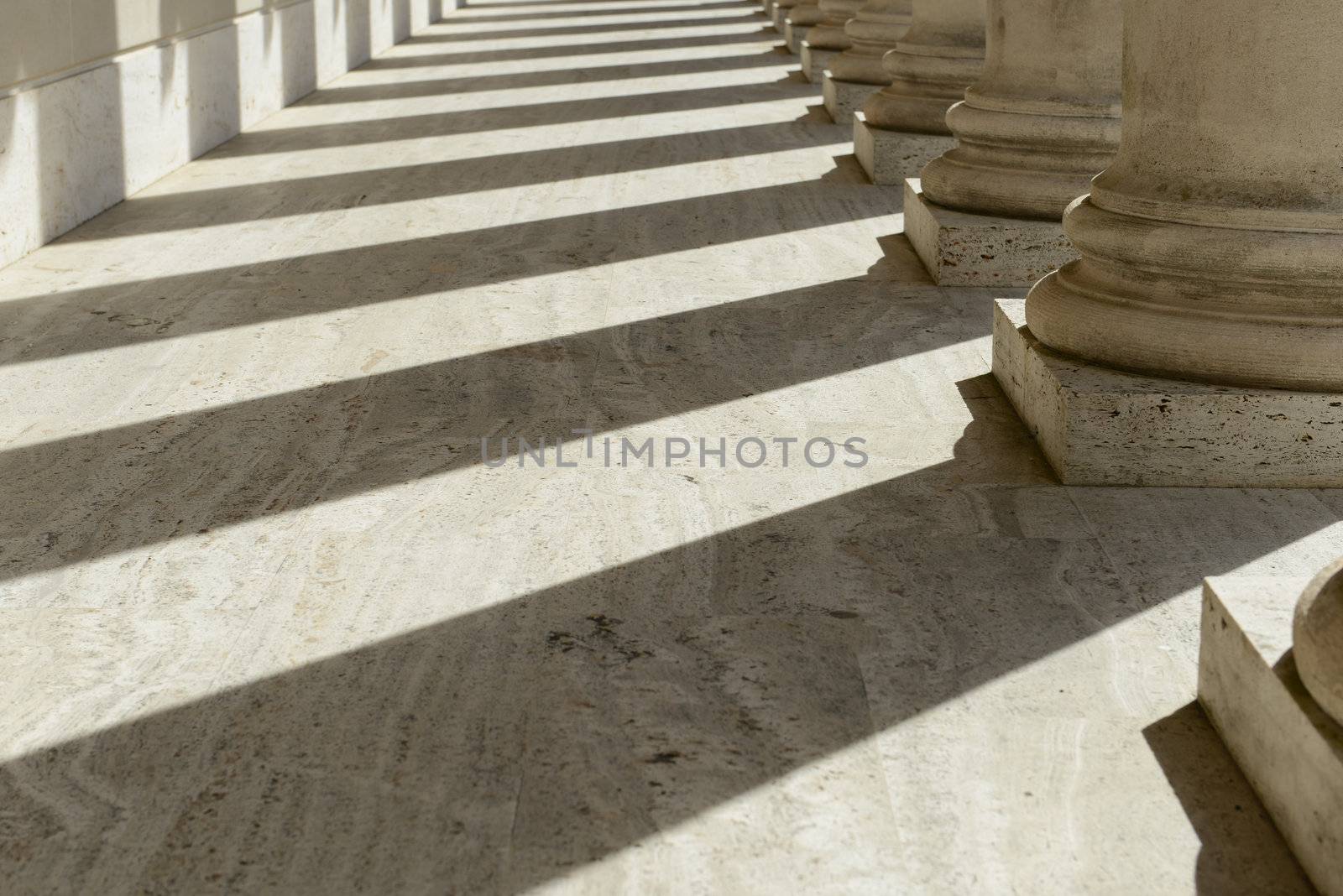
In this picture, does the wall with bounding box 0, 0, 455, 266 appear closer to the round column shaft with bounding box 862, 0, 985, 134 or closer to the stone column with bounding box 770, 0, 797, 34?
the round column shaft with bounding box 862, 0, 985, 134

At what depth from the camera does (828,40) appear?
63.6 ft

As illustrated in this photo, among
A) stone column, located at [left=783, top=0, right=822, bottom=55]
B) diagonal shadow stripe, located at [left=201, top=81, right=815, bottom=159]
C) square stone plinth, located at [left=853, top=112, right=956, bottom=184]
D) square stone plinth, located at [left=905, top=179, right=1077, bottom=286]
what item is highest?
stone column, located at [left=783, top=0, right=822, bottom=55]

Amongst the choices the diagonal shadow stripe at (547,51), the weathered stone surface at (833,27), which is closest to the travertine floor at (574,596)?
the weathered stone surface at (833,27)

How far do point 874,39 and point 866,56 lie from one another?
0.63ft

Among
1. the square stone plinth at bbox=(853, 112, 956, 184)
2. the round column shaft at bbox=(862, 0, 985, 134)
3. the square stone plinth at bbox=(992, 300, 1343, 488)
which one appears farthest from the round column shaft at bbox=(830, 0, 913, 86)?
the square stone plinth at bbox=(992, 300, 1343, 488)

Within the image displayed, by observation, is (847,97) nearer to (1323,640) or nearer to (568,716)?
(568,716)

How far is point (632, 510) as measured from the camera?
18.5ft

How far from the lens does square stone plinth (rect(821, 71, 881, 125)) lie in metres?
15.5

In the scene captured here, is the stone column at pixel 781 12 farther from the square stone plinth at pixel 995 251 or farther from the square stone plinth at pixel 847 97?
the square stone plinth at pixel 995 251

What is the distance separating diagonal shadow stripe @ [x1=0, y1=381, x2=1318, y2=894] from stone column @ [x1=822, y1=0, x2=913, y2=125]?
1078 centimetres

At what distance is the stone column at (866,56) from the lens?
15578 mm

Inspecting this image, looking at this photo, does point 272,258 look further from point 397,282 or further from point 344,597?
point 344,597

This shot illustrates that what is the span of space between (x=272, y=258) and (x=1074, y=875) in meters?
7.60

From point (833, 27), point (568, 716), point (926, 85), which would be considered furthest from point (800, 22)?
point (568, 716)
